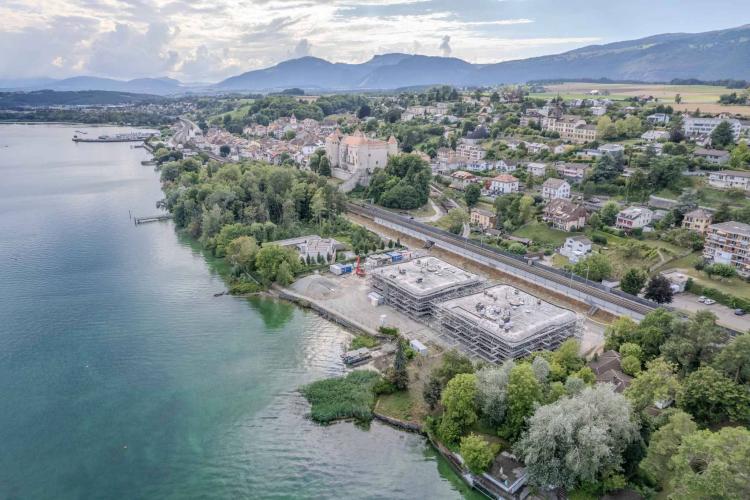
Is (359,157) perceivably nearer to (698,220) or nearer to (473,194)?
(473,194)

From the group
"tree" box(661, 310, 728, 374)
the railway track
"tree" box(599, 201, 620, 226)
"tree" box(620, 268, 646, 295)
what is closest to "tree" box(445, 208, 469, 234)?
the railway track

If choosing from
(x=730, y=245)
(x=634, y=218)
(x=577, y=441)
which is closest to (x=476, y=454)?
(x=577, y=441)

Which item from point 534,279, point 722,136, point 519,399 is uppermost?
point 722,136

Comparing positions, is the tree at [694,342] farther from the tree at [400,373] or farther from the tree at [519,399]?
the tree at [400,373]

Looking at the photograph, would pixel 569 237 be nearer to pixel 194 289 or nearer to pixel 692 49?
pixel 194 289

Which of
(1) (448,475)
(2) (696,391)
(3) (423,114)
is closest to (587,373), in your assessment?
(2) (696,391)

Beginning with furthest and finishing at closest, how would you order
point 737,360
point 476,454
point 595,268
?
point 595,268 → point 737,360 → point 476,454

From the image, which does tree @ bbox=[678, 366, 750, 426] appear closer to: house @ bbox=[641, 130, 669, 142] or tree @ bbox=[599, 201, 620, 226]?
tree @ bbox=[599, 201, 620, 226]
